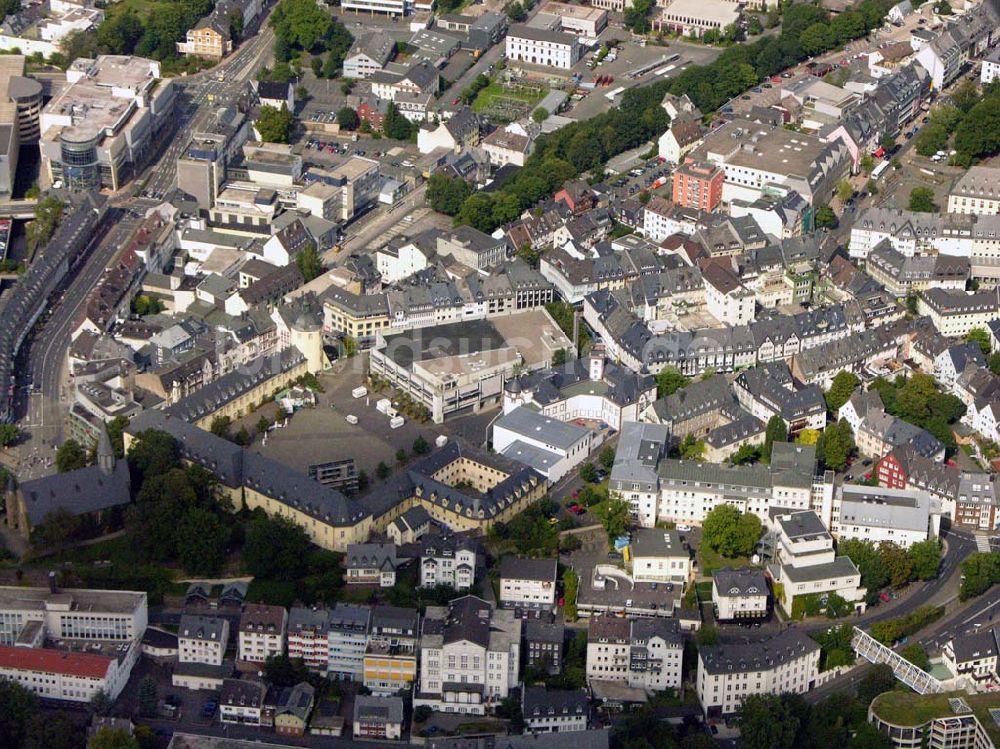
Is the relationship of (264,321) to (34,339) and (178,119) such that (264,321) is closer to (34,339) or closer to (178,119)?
(34,339)

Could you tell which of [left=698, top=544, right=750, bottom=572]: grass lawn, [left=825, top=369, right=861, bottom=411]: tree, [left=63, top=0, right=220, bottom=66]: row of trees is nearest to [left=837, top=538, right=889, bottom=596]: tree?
[left=698, top=544, right=750, bottom=572]: grass lawn

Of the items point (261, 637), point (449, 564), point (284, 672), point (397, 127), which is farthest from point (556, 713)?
point (397, 127)

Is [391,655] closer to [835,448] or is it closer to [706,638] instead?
[706,638]

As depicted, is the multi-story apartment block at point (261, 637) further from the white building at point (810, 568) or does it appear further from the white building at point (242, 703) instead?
the white building at point (810, 568)

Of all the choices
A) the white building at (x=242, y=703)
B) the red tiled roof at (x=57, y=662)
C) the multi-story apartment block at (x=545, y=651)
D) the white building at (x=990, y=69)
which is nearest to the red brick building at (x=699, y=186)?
the white building at (x=990, y=69)

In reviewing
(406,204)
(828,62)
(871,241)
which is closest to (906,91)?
(828,62)

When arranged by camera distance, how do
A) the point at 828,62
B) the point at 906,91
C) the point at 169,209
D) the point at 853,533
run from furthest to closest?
the point at 828,62 < the point at 906,91 < the point at 169,209 < the point at 853,533
